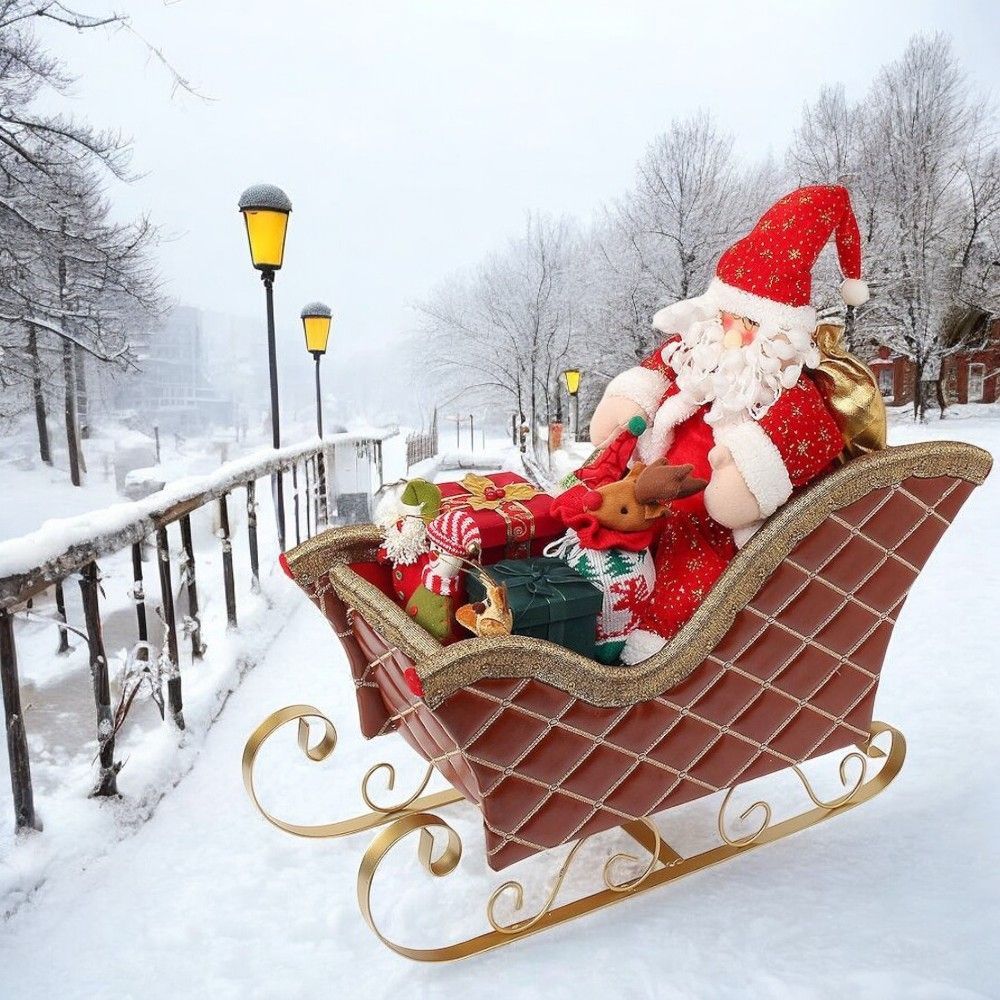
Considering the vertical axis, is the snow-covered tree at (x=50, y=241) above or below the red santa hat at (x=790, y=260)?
above

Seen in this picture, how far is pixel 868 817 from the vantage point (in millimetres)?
1867

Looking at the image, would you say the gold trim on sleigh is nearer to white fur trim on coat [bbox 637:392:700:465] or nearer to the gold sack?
the gold sack

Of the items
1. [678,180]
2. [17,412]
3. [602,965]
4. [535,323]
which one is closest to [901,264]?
[678,180]

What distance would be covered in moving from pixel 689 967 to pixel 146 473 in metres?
13.1

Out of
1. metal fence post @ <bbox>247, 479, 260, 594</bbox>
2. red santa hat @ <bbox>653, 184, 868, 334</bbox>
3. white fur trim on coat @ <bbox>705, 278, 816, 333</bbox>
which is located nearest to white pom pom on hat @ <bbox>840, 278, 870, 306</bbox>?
Result: red santa hat @ <bbox>653, 184, 868, 334</bbox>

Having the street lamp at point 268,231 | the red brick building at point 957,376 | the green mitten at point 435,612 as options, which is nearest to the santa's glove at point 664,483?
the green mitten at point 435,612

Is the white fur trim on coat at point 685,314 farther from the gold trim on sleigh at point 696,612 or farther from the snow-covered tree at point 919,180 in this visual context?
the snow-covered tree at point 919,180

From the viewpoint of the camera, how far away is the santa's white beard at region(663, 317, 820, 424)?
1454 mm

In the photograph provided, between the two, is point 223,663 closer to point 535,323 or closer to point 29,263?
point 29,263

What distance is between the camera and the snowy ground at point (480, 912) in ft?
4.48

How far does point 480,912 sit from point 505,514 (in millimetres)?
901

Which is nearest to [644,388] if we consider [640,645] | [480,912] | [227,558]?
[640,645]

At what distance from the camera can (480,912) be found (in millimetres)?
1564

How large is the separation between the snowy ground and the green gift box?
0.66m
